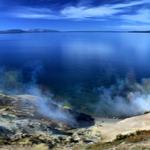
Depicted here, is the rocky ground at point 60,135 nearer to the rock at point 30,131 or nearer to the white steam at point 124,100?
the rock at point 30,131

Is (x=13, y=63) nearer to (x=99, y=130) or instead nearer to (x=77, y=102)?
(x=77, y=102)

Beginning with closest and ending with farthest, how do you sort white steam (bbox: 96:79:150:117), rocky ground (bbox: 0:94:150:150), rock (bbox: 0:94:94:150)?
rocky ground (bbox: 0:94:150:150) < rock (bbox: 0:94:94:150) < white steam (bbox: 96:79:150:117)

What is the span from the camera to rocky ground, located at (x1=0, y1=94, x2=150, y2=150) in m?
35.6

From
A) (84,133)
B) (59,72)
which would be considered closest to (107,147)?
(84,133)

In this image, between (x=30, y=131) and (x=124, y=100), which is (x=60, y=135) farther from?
(x=124, y=100)

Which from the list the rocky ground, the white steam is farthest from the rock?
the white steam

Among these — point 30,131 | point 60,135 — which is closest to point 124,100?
point 60,135

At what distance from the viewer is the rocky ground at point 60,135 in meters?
35.6

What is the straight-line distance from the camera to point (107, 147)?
3453 cm

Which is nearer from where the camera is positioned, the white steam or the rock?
the rock

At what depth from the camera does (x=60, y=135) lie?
143 feet

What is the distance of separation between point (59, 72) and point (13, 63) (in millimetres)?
43098

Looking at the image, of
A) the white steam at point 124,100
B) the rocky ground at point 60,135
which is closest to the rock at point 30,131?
the rocky ground at point 60,135

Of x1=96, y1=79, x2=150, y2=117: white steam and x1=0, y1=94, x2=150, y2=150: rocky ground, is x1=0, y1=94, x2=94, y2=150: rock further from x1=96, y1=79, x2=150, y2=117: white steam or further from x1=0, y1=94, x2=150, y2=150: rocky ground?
x1=96, y1=79, x2=150, y2=117: white steam
